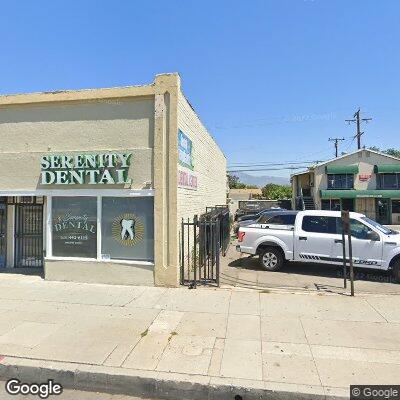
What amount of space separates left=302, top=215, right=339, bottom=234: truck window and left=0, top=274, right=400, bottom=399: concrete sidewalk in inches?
104

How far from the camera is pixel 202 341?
5266 mm

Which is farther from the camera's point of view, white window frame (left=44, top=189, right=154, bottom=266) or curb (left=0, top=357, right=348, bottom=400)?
white window frame (left=44, top=189, right=154, bottom=266)

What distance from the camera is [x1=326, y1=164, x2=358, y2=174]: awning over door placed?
33344mm

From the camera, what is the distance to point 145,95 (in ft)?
27.6

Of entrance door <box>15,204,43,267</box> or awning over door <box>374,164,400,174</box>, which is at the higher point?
awning over door <box>374,164,400,174</box>

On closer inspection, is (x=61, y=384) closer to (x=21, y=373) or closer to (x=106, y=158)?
(x=21, y=373)

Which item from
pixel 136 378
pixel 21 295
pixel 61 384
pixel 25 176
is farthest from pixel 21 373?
pixel 25 176

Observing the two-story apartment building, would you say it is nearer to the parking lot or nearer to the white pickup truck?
the parking lot

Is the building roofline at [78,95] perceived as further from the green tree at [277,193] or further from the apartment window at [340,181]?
the green tree at [277,193]

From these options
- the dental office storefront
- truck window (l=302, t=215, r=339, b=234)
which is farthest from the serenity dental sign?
truck window (l=302, t=215, r=339, b=234)

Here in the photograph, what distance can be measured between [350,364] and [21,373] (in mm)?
4390

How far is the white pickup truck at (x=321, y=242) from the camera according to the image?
9180 millimetres

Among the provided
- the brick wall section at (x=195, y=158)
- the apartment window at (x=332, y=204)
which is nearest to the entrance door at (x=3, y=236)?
the brick wall section at (x=195, y=158)

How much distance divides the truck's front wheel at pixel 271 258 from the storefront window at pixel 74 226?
197 inches
